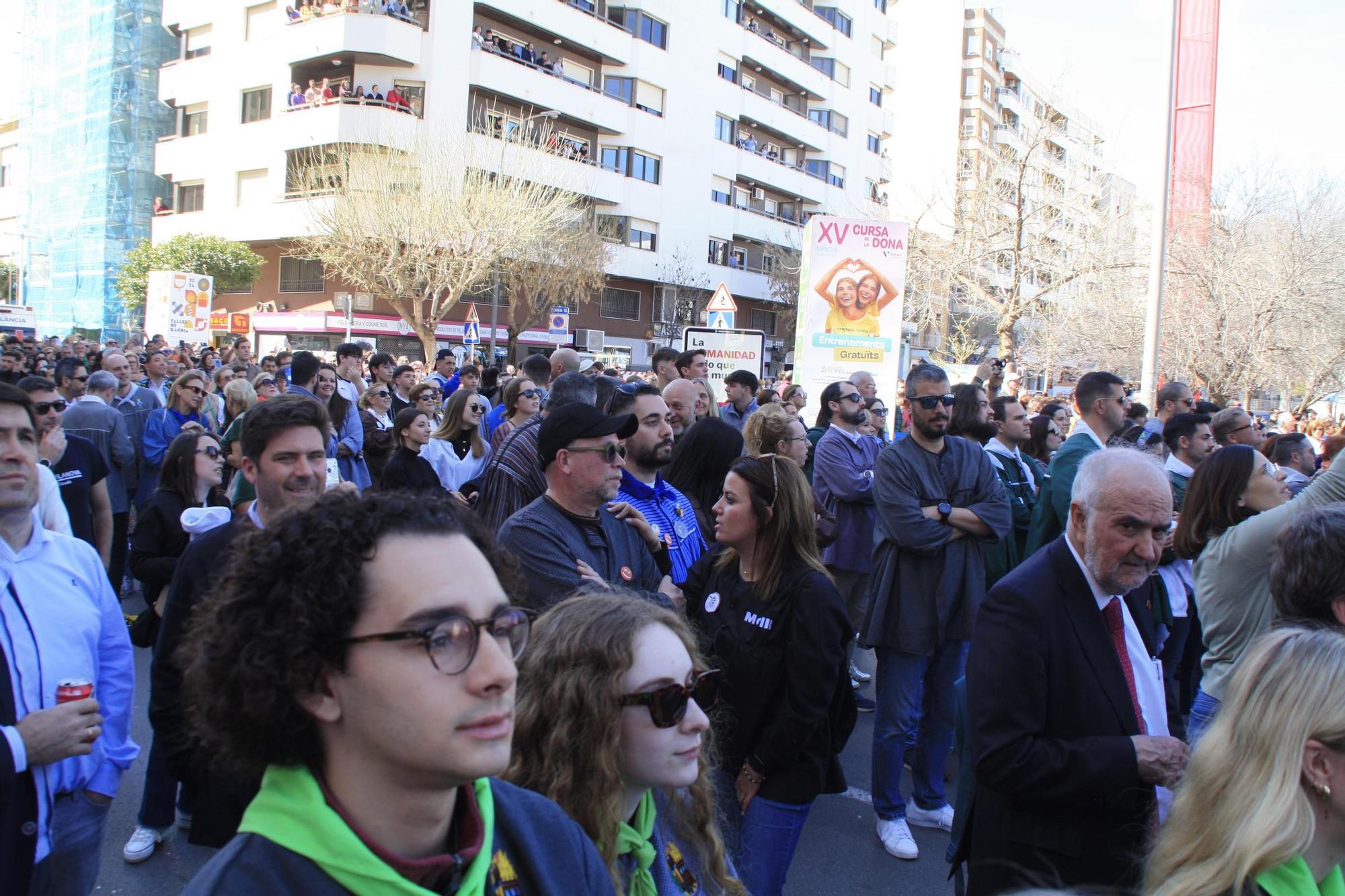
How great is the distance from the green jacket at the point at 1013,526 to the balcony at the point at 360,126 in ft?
97.7

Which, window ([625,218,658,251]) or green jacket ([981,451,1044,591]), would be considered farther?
window ([625,218,658,251])

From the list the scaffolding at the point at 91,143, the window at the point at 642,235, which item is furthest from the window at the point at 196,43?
the window at the point at 642,235

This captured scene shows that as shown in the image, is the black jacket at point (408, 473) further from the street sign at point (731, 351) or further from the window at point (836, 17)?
the window at point (836, 17)

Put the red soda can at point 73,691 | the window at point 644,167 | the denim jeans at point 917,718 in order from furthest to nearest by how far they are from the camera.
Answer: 1. the window at point 644,167
2. the denim jeans at point 917,718
3. the red soda can at point 73,691

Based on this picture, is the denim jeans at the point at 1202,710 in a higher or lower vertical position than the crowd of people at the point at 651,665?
lower

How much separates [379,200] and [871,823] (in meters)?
29.0

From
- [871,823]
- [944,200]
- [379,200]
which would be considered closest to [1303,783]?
[871,823]

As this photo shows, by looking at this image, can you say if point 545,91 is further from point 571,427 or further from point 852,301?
point 571,427

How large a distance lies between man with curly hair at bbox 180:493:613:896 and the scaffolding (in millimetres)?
46585

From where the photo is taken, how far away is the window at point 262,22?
3634 centimetres

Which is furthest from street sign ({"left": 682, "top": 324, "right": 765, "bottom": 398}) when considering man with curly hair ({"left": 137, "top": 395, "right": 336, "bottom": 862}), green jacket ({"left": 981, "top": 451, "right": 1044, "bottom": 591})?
man with curly hair ({"left": 137, "top": 395, "right": 336, "bottom": 862})

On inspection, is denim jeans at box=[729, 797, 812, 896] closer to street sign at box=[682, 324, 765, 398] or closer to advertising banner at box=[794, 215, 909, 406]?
advertising banner at box=[794, 215, 909, 406]

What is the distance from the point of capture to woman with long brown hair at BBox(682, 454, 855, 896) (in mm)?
3279

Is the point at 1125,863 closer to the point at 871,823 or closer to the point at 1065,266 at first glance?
the point at 871,823
